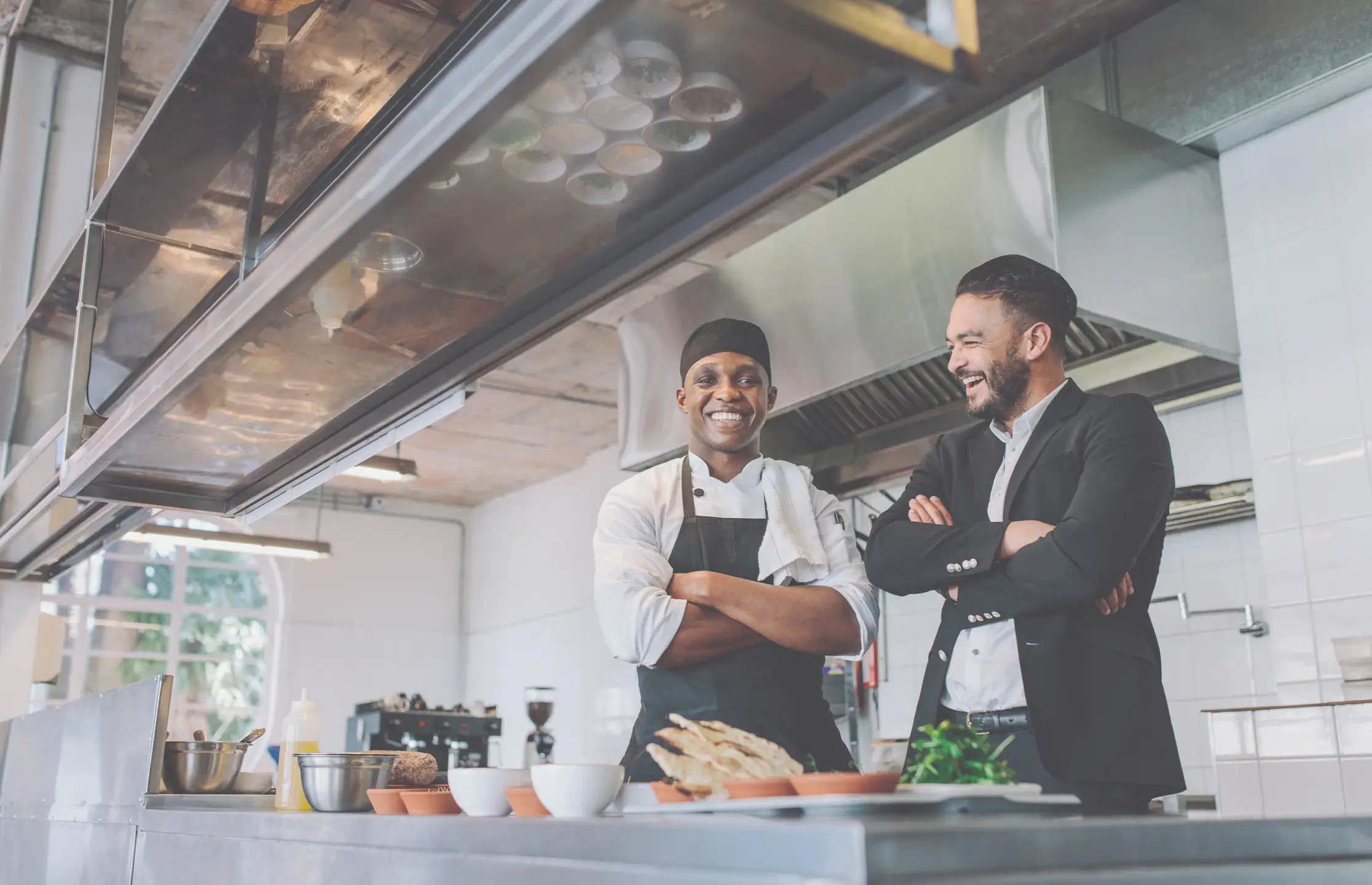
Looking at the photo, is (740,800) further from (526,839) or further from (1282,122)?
(1282,122)

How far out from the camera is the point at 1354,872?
94 centimetres

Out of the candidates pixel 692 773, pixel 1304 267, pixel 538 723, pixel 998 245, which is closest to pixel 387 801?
pixel 692 773

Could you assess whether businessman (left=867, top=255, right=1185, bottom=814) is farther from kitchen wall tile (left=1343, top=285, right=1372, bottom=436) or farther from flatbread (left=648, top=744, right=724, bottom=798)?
kitchen wall tile (left=1343, top=285, right=1372, bottom=436)

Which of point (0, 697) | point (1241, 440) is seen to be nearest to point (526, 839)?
point (1241, 440)

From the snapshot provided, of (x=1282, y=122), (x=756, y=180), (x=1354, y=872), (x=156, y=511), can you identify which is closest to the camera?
(x=1354, y=872)

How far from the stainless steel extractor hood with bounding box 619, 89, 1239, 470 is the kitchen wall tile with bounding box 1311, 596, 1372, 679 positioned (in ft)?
2.68

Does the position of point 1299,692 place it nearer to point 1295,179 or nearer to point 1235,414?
point 1235,414

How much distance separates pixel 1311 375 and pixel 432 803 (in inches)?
124

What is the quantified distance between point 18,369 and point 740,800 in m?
3.36

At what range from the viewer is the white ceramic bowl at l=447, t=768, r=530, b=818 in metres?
1.27

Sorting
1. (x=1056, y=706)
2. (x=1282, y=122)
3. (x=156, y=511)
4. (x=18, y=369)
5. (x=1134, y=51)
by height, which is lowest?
(x=1056, y=706)

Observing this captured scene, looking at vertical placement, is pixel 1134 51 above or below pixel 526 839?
above

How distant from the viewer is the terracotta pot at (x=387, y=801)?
143 cm

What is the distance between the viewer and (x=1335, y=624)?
11.1ft
